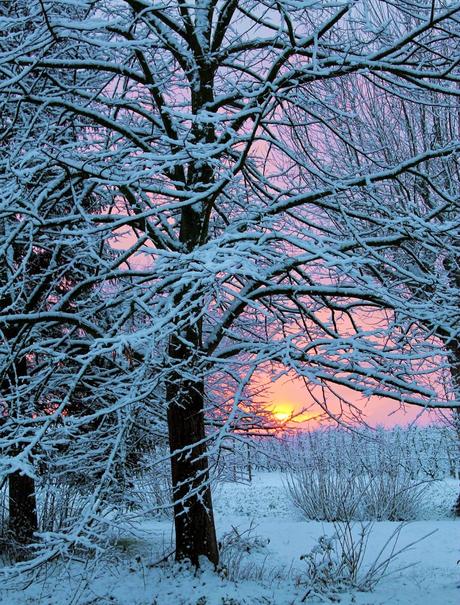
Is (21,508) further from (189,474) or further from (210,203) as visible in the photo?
(210,203)

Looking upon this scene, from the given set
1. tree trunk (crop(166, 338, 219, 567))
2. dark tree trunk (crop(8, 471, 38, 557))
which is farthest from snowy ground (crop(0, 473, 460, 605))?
dark tree trunk (crop(8, 471, 38, 557))

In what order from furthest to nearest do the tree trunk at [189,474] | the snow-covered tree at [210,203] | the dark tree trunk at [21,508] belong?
the dark tree trunk at [21,508] < the tree trunk at [189,474] < the snow-covered tree at [210,203]

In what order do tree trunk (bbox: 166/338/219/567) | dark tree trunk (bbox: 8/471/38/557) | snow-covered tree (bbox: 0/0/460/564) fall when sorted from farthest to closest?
dark tree trunk (bbox: 8/471/38/557), tree trunk (bbox: 166/338/219/567), snow-covered tree (bbox: 0/0/460/564)

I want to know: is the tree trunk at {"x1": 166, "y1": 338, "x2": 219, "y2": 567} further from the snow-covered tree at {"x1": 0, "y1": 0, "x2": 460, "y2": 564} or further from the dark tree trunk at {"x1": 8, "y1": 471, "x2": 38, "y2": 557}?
the dark tree trunk at {"x1": 8, "y1": 471, "x2": 38, "y2": 557}

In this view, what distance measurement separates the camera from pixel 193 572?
18.4ft

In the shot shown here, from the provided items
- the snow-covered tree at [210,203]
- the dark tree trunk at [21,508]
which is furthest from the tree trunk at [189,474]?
the dark tree trunk at [21,508]

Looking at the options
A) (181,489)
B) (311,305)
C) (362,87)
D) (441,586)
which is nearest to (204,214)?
(311,305)

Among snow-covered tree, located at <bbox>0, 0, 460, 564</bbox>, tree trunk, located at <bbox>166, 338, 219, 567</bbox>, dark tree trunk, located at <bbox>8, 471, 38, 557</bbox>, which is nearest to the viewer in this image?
snow-covered tree, located at <bbox>0, 0, 460, 564</bbox>

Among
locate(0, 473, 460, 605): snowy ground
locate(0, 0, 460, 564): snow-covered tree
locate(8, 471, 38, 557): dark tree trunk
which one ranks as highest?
locate(0, 0, 460, 564): snow-covered tree

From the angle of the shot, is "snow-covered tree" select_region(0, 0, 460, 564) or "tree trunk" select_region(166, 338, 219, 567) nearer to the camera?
"snow-covered tree" select_region(0, 0, 460, 564)

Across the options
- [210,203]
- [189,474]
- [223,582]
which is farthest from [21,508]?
[210,203]

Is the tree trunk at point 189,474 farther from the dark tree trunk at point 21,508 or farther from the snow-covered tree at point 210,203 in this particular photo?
the dark tree trunk at point 21,508

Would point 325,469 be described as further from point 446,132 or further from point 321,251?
point 321,251

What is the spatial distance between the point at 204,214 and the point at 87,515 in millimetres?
3170
